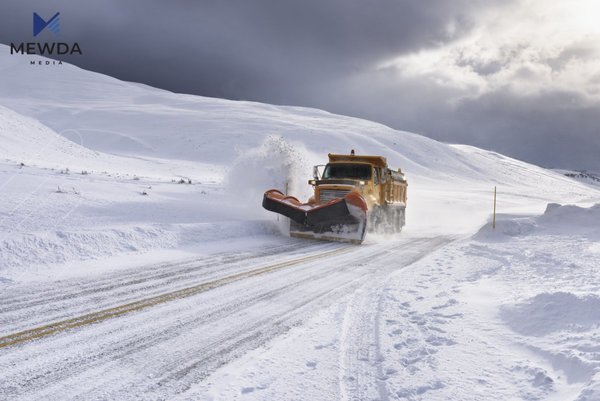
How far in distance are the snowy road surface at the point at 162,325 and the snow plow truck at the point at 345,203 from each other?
4776mm

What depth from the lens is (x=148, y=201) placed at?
1644 centimetres

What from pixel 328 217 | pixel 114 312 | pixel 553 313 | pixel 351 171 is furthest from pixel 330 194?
pixel 114 312

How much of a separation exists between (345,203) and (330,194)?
1548 millimetres

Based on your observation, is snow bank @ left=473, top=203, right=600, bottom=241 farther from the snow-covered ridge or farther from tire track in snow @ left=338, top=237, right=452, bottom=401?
tire track in snow @ left=338, top=237, right=452, bottom=401

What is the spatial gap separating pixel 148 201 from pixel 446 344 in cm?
1377

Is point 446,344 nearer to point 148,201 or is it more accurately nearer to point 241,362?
point 241,362

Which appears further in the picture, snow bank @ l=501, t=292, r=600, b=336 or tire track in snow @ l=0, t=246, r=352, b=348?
Answer: snow bank @ l=501, t=292, r=600, b=336

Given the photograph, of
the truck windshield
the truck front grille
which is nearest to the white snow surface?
the truck front grille

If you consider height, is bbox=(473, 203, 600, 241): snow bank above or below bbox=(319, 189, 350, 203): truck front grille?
below

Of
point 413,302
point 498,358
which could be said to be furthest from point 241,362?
point 413,302

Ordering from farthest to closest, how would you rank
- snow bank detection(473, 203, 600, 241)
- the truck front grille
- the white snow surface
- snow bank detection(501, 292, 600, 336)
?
the truck front grille < snow bank detection(473, 203, 600, 241) < snow bank detection(501, 292, 600, 336) < the white snow surface

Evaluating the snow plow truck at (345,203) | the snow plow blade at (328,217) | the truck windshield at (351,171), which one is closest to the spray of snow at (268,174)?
the snow plow truck at (345,203)

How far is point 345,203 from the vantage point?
14164 millimetres

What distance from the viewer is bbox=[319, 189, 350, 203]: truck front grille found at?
15.5 metres
